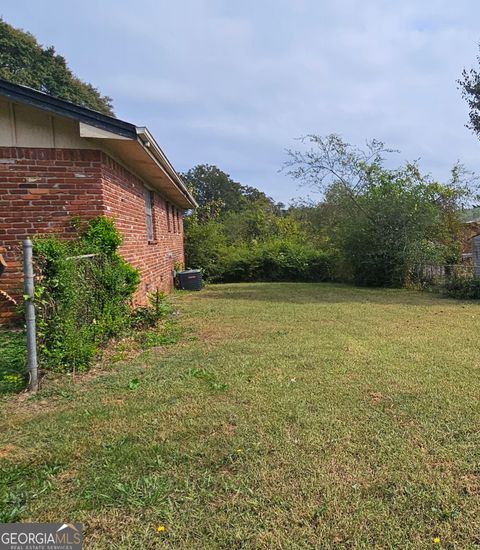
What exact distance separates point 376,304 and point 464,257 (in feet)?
27.3

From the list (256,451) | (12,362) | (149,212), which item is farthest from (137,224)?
(256,451)

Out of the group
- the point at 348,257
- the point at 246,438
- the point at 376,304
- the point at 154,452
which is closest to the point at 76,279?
the point at 154,452

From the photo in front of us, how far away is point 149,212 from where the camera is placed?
32.5 feet

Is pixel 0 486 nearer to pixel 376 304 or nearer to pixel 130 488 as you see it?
pixel 130 488

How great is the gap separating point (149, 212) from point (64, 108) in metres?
4.52

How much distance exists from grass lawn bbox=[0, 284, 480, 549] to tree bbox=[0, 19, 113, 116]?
2877 centimetres

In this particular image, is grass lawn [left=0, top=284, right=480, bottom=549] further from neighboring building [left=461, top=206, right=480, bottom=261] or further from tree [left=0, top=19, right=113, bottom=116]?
tree [left=0, top=19, right=113, bottom=116]

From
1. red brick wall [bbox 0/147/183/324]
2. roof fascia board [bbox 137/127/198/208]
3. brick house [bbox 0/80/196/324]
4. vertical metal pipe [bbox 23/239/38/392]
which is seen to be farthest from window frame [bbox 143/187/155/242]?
vertical metal pipe [bbox 23/239/38/392]

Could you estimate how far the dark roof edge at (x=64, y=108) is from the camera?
5340 mm

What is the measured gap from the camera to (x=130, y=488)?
2.16 meters

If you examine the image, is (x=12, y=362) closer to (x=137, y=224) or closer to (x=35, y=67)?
(x=137, y=224)

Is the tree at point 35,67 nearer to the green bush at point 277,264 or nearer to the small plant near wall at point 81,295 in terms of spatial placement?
the green bush at point 277,264

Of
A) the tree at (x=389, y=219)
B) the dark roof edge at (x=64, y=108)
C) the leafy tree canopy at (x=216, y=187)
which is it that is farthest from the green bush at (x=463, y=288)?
the leafy tree canopy at (x=216, y=187)

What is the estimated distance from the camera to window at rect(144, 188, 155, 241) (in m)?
9.55
